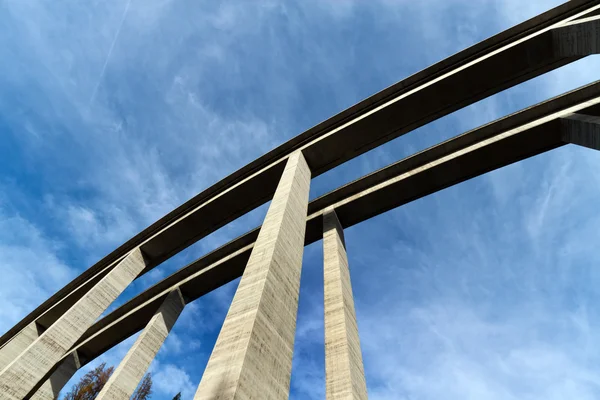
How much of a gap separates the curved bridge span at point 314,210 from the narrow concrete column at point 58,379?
0.05 meters

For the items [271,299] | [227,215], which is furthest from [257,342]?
[227,215]

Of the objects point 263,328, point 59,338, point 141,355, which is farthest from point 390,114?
point 59,338

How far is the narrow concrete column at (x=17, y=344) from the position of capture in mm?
12133

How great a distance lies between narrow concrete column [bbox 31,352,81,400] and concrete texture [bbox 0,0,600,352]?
6103 millimetres

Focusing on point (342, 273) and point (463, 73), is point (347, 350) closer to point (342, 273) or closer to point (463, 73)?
point (342, 273)

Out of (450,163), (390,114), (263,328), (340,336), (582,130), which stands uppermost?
(390,114)

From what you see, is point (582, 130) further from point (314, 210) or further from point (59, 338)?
point (59, 338)

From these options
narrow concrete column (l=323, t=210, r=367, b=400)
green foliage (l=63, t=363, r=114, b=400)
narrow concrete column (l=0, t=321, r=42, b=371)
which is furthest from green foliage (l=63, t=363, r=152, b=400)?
narrow concrete column (l=323, t=210, r=367, b=400)

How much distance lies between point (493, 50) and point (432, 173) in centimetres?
318

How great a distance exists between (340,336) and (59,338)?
8.38 meters

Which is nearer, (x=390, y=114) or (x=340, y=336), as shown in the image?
(x=340, y=336)

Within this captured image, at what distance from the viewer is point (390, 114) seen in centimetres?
920

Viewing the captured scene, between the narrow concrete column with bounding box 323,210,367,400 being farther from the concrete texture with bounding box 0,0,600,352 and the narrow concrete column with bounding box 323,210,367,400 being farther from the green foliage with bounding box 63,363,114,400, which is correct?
the green foliage with bounding box 63,363,114,400

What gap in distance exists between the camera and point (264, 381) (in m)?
3.37
